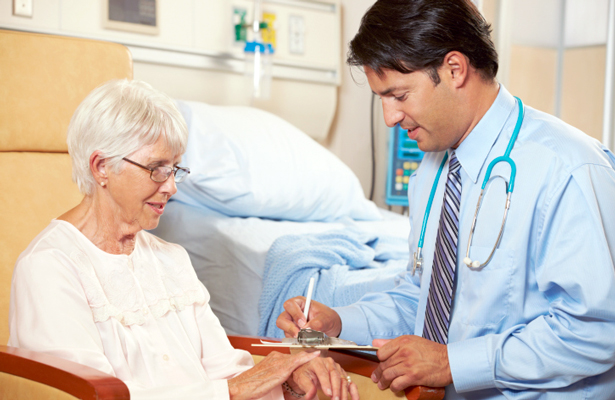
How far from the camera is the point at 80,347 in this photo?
1.03 metres

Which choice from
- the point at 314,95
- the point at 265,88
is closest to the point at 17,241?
the point at 265,88

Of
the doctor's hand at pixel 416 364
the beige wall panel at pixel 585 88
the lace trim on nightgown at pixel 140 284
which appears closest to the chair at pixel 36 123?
the lace trim on nightgown at pixel 140 284

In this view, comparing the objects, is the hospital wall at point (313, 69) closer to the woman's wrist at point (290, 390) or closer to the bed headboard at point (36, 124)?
the bed headboard at point (36, 124)

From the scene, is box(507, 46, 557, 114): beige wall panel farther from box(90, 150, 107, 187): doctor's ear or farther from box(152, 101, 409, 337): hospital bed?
box(90, 150, 107, 187): doctor's ear

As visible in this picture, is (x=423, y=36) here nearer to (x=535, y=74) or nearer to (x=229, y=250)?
(x=229, y=250)

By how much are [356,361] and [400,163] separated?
6.42 feet

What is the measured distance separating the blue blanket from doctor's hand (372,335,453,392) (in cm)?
57

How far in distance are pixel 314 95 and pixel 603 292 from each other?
2.35 m

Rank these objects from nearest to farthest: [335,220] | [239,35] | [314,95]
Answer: [335,220] < [239,35] < [314,95]

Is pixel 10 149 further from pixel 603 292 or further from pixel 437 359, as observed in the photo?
pixel 603 292

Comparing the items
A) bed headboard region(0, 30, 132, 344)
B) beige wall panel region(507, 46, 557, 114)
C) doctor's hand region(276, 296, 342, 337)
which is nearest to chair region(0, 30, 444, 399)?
bed headboard region(0, 30, 132, 344)

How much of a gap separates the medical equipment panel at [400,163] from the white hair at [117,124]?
202cm

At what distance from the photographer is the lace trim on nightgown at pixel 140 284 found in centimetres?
111

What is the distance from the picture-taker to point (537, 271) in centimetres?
113
